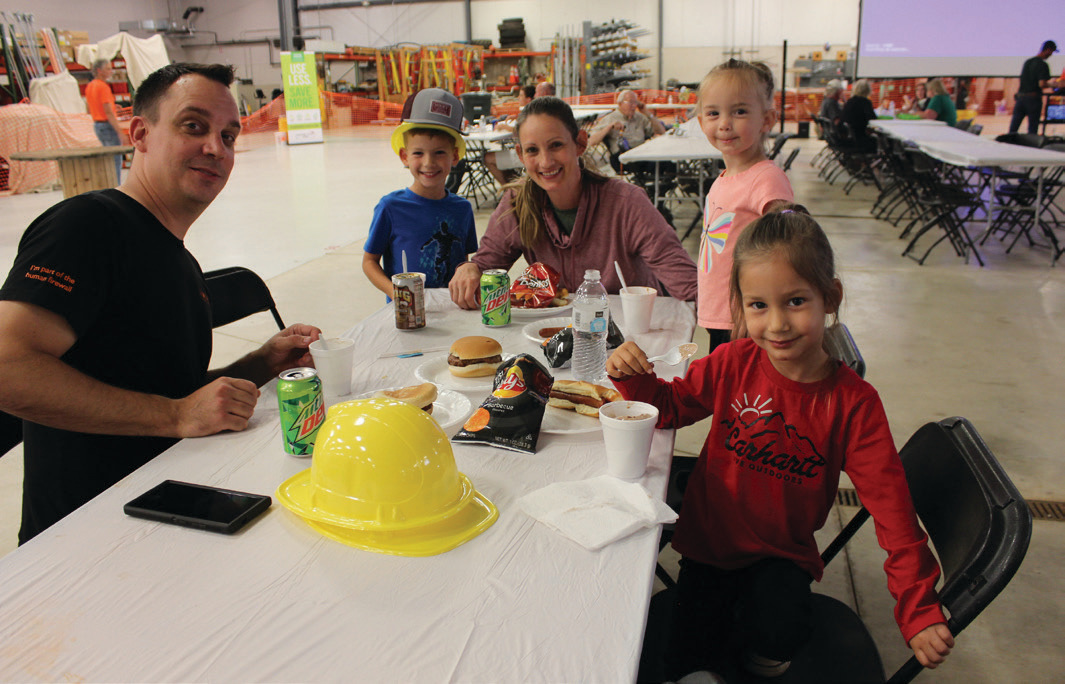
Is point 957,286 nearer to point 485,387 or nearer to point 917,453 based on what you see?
point 917,453

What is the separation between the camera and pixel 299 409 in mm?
1353

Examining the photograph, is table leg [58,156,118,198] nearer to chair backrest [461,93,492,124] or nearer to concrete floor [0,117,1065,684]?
concrete floor [0,117,1065,684]

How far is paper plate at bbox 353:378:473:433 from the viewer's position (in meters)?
1.52

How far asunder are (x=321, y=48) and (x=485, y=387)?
22167 mm

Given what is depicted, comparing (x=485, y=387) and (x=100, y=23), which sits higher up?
(x=100, y=23)

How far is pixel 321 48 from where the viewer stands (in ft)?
69.0

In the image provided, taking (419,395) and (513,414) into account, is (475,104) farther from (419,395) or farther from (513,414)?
(513,414)

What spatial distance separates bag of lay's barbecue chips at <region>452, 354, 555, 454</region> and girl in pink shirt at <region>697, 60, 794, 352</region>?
1.14 metres

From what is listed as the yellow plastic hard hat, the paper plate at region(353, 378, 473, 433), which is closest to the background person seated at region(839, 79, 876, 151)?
the paper plate at region(353, 378, 473, 433)

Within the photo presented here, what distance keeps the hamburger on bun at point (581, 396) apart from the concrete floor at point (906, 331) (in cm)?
68

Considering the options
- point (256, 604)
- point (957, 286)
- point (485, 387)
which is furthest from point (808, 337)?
point (957, 286)

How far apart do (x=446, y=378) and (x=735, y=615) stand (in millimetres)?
869

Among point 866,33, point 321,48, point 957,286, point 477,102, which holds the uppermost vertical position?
point 321,48

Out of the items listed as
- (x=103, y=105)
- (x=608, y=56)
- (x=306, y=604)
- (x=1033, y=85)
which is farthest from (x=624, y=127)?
(x=608, y=56)
